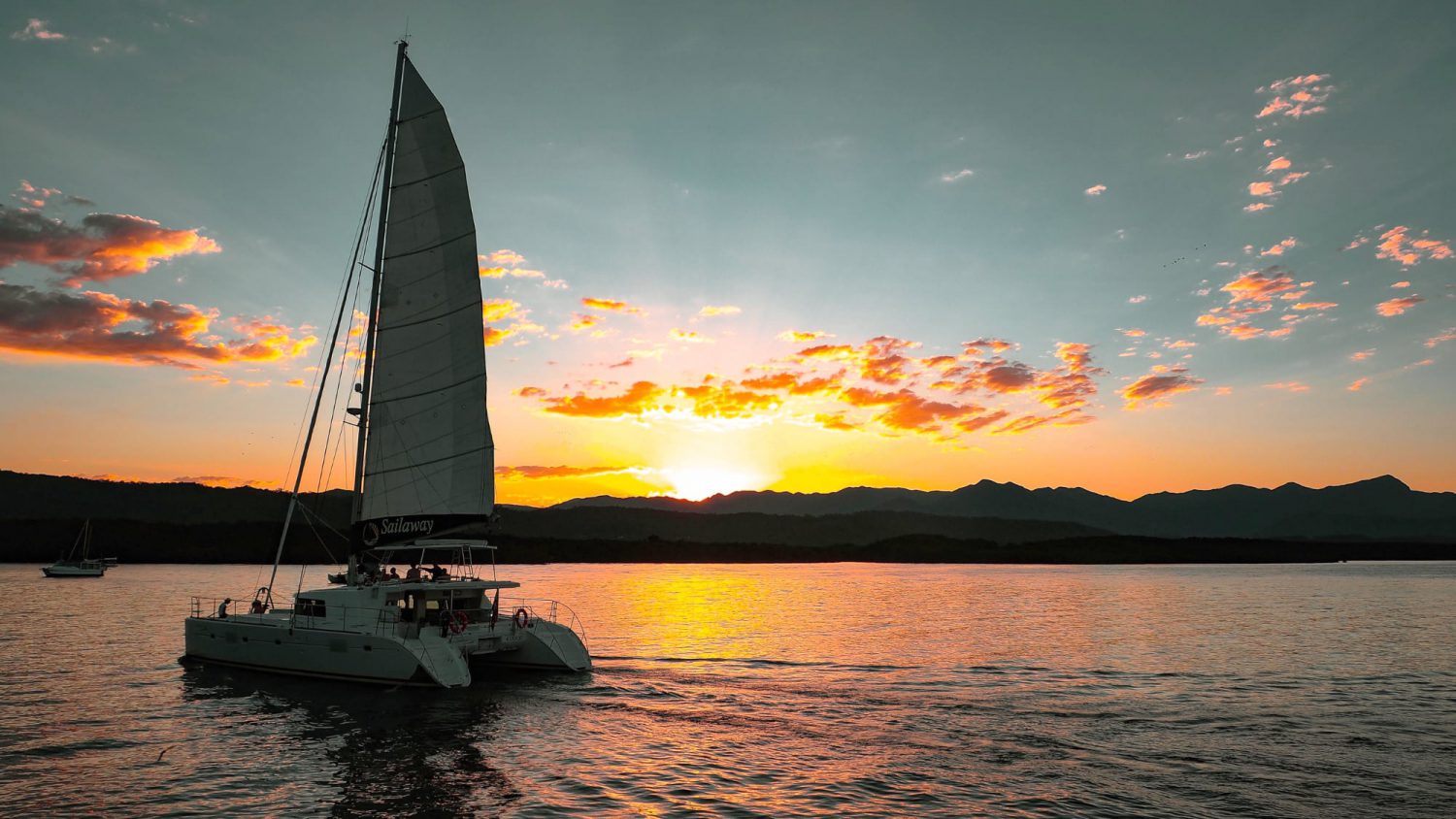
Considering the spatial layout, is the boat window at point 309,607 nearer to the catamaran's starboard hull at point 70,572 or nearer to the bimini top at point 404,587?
the bimini top at point 404,587

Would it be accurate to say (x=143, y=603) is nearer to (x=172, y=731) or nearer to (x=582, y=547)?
(x=172, y=731)

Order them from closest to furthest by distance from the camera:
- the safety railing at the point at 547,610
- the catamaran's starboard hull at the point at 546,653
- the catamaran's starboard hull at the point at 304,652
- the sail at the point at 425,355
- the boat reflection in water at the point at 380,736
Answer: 1. the boat reflection in water at the point at 380,736
2. the catamaran's starboard hull at the point at 304,652
3. the sail at the point at 425,355
4. the catamaran's starboard hull at the point at 546,653
5. the safety railing at the point at 547,610

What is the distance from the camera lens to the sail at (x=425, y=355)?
28.5 m

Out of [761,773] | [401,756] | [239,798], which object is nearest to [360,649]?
[401,756]

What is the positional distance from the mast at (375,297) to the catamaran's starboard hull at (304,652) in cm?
247

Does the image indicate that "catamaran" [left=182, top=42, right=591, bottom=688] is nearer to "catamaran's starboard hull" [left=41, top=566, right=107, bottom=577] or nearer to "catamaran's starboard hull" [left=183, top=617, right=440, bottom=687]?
"catamaran's starboard hull" [left=183, top=617, right=440, bottom=687]

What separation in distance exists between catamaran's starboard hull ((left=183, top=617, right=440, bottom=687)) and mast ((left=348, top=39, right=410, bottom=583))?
2466 mm

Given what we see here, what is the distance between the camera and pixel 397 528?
2834cm

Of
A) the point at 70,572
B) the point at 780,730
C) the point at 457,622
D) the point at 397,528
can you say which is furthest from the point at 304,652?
the point at 70,572

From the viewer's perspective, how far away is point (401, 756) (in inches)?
795

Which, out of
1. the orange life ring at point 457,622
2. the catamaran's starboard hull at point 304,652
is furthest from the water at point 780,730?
the orange life ring at point 457,622

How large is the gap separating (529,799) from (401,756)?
495 cm

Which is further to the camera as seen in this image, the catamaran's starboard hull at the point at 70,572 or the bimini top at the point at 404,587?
the catamaran's starboard hull at the point at 70,572

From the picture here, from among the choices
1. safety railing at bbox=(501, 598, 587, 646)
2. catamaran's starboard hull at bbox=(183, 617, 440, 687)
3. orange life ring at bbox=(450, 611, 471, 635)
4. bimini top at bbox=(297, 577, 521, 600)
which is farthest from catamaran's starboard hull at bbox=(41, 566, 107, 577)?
orange life ring at bbox=(450, 611, 471, 635)
